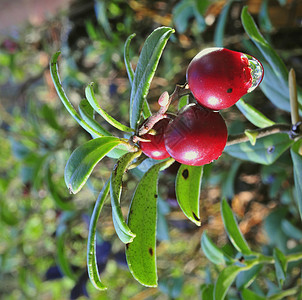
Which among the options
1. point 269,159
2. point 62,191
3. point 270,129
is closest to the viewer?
point 270,129

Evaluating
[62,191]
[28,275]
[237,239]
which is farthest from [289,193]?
[28,275]

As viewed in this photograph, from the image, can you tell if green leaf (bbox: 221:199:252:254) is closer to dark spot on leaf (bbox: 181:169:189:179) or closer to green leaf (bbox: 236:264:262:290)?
green leaf (bbox: 236:264:262:290)

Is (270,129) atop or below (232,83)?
below

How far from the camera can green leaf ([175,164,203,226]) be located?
1.51 feet

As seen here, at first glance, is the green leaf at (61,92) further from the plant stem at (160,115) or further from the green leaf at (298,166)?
the green leaf at (298,166)

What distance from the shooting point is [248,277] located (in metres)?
0.70

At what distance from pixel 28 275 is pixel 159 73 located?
0.87 metres

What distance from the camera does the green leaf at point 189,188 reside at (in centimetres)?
46

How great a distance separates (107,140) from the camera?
42 centimetres

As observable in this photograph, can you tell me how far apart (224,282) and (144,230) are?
24 cm

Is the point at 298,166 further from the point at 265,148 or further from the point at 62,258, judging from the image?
the point at 62,258

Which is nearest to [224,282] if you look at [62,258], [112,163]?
[62,258]

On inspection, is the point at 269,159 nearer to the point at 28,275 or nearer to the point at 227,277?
the point at 227,277

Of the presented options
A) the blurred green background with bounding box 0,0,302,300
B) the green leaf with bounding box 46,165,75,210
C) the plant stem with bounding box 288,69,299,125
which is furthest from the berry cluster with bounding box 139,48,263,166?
the green leaf with bounding box 46,165,75,210
